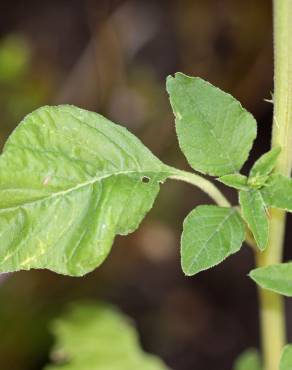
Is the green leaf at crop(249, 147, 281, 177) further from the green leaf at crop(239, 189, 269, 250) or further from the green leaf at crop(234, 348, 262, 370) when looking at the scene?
the green leaf at crop(234, 348, 262, 370)

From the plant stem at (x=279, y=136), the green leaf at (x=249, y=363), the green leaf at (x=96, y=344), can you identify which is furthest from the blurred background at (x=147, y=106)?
the plant stem at (x=279, y=136)

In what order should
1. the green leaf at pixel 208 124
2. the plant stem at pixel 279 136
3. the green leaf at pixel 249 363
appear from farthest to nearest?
the green leaf at pixel 249 363
the green leaf at pixel 208 124
the plant stem at pixel 279 136

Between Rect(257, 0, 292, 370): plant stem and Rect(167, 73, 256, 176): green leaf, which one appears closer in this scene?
Rect(257, 0, 292, 370): plant stem

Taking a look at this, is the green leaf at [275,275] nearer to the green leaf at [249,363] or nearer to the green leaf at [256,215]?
the green leaf at [256,215]

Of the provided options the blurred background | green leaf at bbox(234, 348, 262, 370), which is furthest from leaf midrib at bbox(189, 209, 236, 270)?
the blurred background

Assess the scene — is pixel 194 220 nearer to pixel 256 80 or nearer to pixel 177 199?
pixel 177 199
